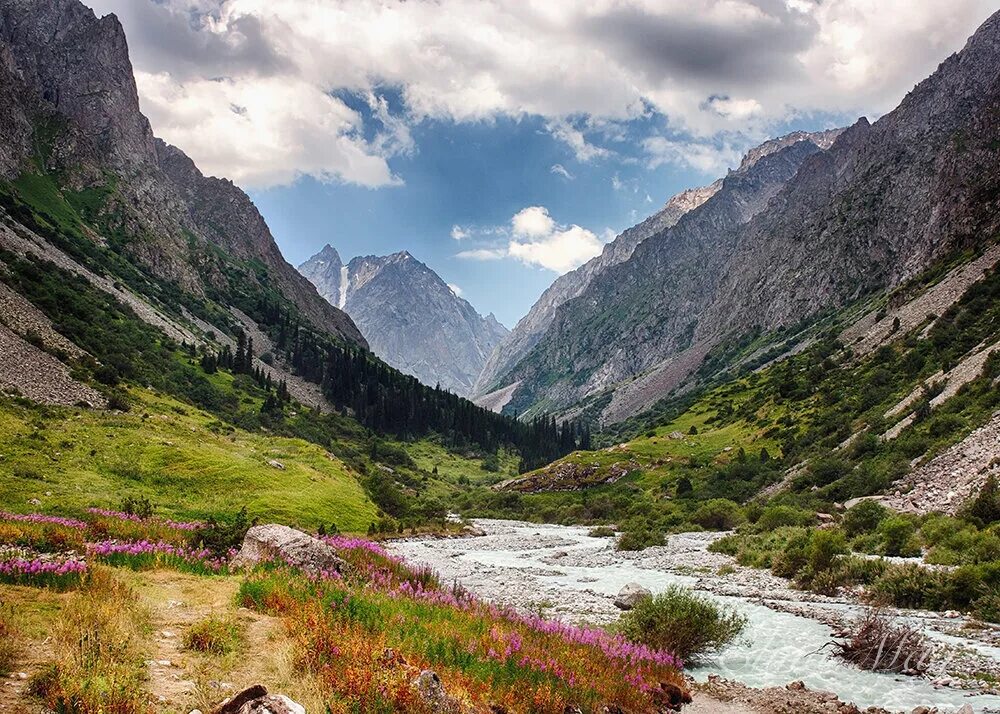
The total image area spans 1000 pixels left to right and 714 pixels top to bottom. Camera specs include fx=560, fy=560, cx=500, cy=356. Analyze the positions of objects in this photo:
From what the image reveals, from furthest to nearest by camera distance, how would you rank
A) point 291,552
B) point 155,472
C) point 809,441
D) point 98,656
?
point 809,441, point 155,472, point 291,552, point 98,656

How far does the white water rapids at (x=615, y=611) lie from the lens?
12.4 metres

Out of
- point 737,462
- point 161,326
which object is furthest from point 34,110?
point 737,462

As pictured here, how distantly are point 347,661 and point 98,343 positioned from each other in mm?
81023

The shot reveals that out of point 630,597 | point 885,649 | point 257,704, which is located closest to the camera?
point 257,704

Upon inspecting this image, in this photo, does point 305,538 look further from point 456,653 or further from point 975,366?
point 975,366

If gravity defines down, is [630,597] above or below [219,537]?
below

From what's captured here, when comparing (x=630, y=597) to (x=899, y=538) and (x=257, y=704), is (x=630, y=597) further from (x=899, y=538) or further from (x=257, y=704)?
(x=257, y=704)

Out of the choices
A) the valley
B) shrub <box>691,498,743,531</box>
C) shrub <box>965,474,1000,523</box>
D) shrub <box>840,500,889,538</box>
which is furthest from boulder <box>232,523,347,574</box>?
shrub <box>691,498,743,531</box>

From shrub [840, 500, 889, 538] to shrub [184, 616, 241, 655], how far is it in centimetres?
3200

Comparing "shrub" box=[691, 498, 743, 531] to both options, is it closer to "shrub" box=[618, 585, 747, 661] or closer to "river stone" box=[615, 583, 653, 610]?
"river stone" box=[615, 583, 653, 610]

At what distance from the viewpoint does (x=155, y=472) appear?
116 feet

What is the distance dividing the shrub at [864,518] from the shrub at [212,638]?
1260 inches

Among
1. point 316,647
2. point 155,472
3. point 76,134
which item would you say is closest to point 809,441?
point 155,472

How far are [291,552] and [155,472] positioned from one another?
2622 centimetres
